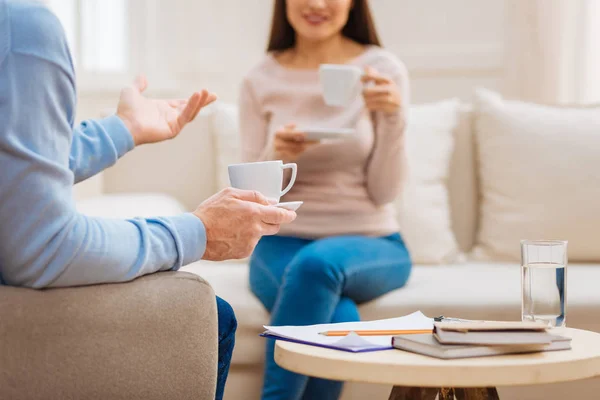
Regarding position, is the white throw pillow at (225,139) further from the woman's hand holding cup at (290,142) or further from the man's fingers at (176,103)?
the man's fingers at (176,103)

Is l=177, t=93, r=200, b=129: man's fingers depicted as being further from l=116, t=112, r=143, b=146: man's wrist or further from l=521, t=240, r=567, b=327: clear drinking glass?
l=521, t=240, r=567, b=327: clear drinking glass

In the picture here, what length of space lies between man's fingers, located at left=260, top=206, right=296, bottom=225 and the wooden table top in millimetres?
178

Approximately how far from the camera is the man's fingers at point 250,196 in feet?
3.82

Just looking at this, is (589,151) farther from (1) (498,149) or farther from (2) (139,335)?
(2) (139,335)

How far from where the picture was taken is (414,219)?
8.02 feet

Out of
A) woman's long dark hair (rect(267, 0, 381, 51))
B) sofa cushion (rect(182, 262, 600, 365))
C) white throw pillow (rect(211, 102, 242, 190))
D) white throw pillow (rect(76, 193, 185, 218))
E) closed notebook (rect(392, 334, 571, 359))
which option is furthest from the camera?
white throw pillow (rect(211, 102, 242, 190))

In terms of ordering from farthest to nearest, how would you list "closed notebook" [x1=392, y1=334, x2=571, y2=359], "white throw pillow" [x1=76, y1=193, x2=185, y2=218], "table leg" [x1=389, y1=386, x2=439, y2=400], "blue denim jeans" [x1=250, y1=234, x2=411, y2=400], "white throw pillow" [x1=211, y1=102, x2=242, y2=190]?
1. "white throw pillow" [x1=211, y1=102, x2=242, y2=190]
2. "white throw pillow" [x1=76, y1=193, x2=185, y2=218]
3. "blue denim jeans" [x1=250, y1=234, x2=411, y2=400]
4. "table leg" [x1=389, y1=386, x2=439, y2=400]
5. "closed notebook" [x1=392, y1=334, x2=571, y2=359]

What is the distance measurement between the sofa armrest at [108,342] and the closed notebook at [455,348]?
0.25 meters

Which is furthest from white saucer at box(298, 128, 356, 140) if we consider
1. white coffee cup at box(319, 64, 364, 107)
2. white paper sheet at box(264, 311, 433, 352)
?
white paper sheet at box(264, 311, 433, 352)

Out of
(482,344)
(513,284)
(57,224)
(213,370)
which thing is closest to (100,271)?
(57,224)

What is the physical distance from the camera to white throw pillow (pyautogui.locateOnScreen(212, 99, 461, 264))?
244 centimetres

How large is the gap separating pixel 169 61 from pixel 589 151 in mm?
1615

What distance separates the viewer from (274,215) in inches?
45.8

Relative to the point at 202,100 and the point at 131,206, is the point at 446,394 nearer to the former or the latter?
the point at 202,100
